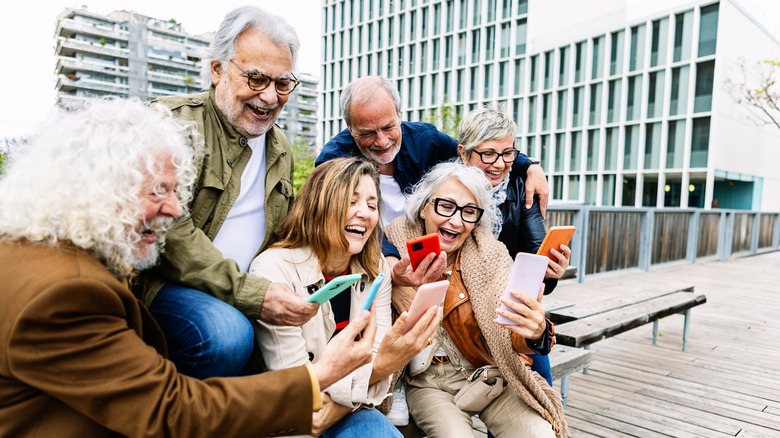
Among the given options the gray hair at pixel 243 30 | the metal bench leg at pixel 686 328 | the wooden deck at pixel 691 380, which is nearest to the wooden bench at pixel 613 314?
the metal bench leg at pixel 686 328

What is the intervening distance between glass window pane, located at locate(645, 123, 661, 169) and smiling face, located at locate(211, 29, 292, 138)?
32.6m

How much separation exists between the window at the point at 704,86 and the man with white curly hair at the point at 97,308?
32.3 meters

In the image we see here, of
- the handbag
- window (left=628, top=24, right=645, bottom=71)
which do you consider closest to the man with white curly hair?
the handbag

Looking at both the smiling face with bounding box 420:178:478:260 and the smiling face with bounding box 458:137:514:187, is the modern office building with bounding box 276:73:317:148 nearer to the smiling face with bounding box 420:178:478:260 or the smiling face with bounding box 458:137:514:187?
the smiling face with bounding box 458:137:514:187

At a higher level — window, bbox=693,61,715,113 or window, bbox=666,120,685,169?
window, bbox=693,61,715,113

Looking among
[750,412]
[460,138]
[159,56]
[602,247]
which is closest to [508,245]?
[460,138]

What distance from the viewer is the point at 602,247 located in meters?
9.85

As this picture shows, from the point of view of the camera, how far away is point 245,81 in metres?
2.22

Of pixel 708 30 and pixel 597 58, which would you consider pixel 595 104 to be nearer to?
pixel 597 58

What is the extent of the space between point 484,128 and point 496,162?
0.21 meters

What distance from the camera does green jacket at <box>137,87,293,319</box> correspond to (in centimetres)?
191

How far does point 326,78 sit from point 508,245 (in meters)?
58.9

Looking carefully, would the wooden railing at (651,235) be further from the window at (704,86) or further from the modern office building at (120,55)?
the modern office building at (120,55)

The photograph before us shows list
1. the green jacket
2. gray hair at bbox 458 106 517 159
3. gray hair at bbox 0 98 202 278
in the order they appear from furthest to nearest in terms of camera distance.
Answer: gray hair at bbox 458 106 517 159 → the green jacket → gray hair at bbox 0 98 202 278
